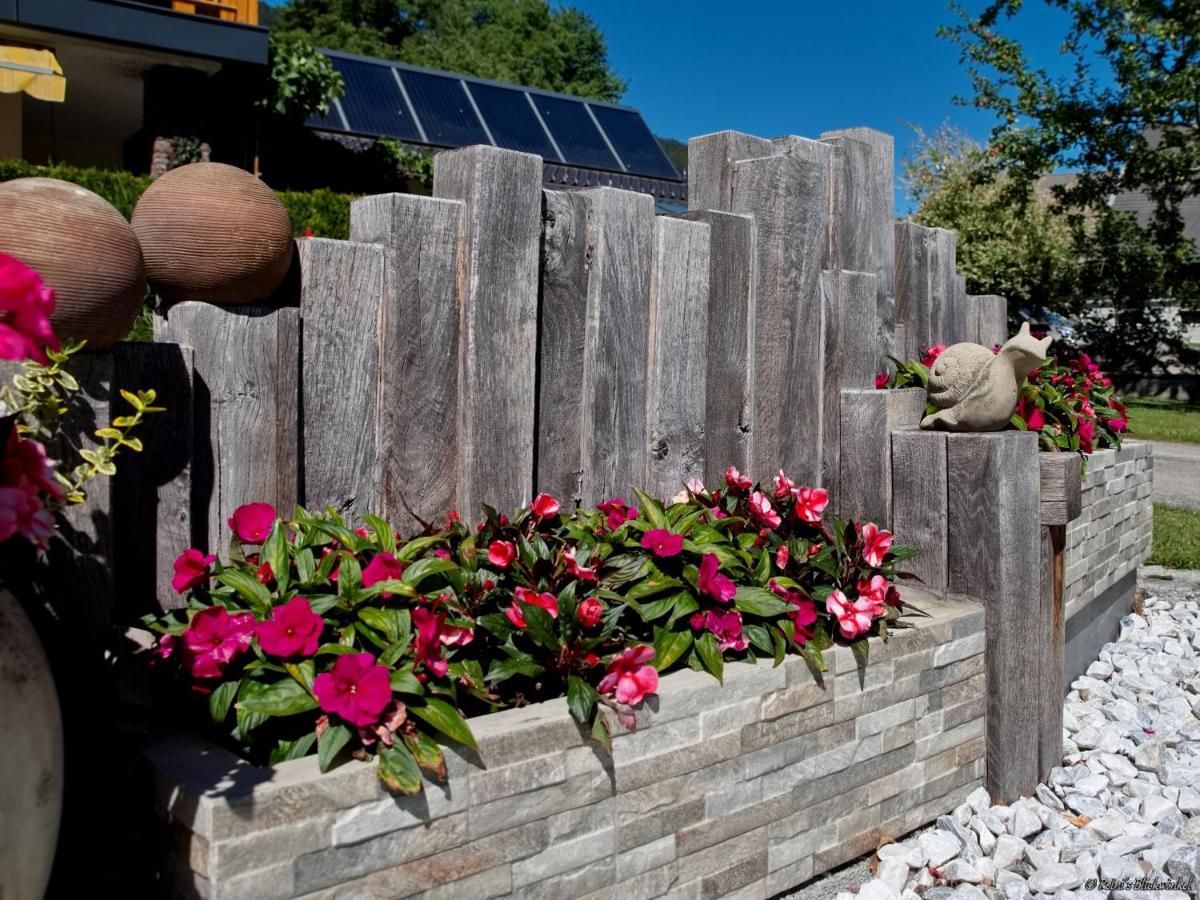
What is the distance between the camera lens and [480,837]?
191cm

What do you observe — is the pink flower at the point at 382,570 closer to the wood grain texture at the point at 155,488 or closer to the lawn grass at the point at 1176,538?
the wood grain texture at the point at 155,488

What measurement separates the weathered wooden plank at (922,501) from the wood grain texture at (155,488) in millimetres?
2285

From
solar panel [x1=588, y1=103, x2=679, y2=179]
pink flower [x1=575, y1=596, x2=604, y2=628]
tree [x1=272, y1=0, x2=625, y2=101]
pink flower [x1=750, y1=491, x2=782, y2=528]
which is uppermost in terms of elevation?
tree [x1=272, y1=0, x2=625, y2=101]

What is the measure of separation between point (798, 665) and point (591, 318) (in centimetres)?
117

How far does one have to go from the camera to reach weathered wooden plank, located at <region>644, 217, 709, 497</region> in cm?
311

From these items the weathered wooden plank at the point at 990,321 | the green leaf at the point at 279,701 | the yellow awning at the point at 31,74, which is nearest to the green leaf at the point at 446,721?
the green leaf at the point at 279,701

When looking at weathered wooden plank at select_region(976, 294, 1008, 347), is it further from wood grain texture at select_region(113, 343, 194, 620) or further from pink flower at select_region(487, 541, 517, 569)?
wood grain texture at select_region(113, 343, 194, 620)

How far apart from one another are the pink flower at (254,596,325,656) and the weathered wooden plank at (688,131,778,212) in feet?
7.35

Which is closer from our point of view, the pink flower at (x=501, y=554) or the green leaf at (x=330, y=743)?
the green leaf at (x=330, y=743)

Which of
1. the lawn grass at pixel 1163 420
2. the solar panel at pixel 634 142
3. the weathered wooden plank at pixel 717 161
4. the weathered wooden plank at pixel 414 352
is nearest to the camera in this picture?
the weathered wooden plank at pixel 414 352

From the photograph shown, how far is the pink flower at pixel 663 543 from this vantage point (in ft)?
8.11

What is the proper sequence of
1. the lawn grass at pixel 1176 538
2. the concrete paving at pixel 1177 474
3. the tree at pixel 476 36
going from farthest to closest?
the tree at pixel 476 36 → the concrete paving at pixel 1177 474 → the lawn grass at pixel 1176 538

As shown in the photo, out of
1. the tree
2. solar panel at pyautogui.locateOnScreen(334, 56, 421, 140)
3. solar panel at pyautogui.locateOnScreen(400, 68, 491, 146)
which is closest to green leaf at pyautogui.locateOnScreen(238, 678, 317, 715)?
solar panel at pyautogui.locateOnScreen(400, 68, 491, 146)

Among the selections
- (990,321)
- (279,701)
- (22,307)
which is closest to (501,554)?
(279,701)
